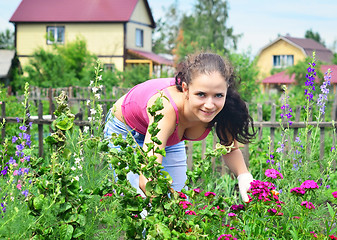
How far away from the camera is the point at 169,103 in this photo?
8.62 ft

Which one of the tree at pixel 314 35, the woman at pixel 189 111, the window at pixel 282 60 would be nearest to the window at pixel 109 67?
the window at pixel 282 60

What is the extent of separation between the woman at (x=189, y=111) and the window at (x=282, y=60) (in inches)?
1477

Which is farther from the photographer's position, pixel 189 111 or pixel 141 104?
pixel 141 104

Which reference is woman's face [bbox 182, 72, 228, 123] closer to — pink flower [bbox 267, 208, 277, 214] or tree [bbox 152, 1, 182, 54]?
pink flower [bbox 267, 208, 277, 214]

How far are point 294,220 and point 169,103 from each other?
105cm

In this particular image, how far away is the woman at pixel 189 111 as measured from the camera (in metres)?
2.56

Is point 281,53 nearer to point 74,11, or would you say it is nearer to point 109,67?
point 109,67

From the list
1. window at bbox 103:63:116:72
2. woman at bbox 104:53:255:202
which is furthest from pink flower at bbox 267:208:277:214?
window at bbox 103:63:116:72

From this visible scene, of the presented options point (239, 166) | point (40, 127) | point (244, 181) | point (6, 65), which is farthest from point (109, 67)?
point (244, 181)

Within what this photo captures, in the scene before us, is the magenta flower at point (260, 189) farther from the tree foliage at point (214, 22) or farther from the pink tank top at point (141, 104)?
the tree foliage at point (214, 22)

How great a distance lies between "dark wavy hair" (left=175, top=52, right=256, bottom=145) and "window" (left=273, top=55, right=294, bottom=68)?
37.5m

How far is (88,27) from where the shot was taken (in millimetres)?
27469

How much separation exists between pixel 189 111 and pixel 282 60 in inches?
1508

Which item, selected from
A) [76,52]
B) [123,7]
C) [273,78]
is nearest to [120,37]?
[123,7]
